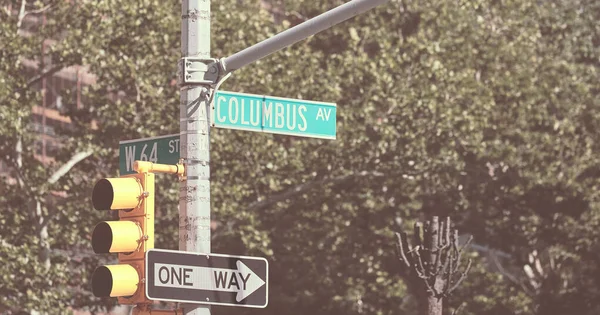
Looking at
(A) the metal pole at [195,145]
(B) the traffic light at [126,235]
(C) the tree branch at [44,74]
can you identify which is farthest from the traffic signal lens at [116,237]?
(C) the tree branch at [44,74]

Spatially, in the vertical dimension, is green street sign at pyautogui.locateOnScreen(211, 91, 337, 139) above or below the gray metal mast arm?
below

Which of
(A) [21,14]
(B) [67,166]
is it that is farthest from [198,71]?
(A) [21,14]

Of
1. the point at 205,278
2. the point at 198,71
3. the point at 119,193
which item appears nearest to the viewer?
the point at 119,193

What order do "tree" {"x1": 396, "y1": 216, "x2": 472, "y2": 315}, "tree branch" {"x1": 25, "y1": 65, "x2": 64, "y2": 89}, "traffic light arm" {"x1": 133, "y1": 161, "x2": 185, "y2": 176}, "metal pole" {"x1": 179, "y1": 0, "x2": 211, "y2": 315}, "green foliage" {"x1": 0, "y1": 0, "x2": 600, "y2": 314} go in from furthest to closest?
"green foliage" {"x1": 0, "y1": 0, "x2": 600, "y2": 314}, "tree branch" {"x1": 25, "y1": 65, "x2": 64, "y2": 89}, "tree" {"x1": 396, "y1": 216, "x2": 472, "y2": 315}, "metal pole" {"x1": 179, "y1": 0, "x2": 211, "y2": 315}, "traffic light arm" {"x1": 133, "y1": 161, "x2": 185, "y2": 176}

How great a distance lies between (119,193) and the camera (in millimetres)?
11156

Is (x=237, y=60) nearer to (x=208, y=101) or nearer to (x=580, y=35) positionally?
(x=208, y=101)

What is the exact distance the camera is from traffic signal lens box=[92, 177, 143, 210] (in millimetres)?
11148

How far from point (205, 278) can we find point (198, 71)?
1.91m

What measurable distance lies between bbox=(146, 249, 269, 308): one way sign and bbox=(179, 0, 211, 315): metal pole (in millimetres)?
389

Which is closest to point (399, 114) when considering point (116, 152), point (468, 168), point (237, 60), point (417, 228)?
point (468, 168)

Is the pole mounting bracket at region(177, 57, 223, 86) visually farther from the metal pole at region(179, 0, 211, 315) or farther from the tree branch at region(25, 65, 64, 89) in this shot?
the tree branch at region(25, 65, 64, 89)

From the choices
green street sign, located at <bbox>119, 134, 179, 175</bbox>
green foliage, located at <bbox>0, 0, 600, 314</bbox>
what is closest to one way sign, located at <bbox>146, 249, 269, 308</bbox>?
green street sign, located at <bbox>119, 134, 179, 175</bbox>

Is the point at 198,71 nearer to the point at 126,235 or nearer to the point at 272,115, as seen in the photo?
the point at 272,115

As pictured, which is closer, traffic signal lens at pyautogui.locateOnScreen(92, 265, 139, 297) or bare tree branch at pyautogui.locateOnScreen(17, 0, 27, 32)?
traffic signal lens at pyautogui.locateOnScreen(92, 265, 139, 297)
